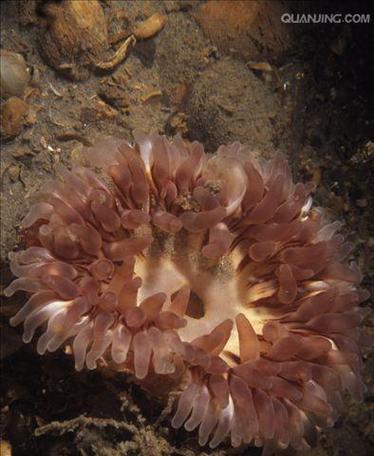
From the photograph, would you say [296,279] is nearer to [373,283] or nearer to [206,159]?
[206,159]

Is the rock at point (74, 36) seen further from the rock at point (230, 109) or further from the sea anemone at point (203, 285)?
the sea anemone at point (203, 285)

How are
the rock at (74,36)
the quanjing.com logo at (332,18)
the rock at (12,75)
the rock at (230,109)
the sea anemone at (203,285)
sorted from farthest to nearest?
the quanjing.com logo at (332,18)
the rock at (230,109)
the rock at (74,36)
the rock at (12,75)
the sea anemone at (203,285)

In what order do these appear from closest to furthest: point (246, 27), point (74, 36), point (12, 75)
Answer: point (12, 75) → point (74, 36) → point (246, 27)

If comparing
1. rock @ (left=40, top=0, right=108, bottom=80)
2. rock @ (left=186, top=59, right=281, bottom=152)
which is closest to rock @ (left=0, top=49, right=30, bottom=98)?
rock @ (left=40, top=0, right=108, bottom=80)

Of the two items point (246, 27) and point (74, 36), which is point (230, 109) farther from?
point (74, 36)

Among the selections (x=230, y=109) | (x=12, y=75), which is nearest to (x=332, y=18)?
(x=230, y=109)

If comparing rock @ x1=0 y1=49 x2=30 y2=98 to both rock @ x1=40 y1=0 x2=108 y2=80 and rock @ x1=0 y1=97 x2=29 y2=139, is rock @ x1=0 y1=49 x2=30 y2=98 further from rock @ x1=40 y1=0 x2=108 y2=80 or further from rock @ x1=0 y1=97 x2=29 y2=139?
rock @ x1=40 y1=0 x2=108 y2=80

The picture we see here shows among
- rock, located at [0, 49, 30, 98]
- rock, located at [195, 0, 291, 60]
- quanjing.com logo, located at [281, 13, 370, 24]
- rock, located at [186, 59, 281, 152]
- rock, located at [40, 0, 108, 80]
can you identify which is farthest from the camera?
quanjing.com logo, located at [281, 13, 370, 24]

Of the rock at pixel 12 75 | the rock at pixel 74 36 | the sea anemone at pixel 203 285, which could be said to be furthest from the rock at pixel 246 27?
the rock at pixel 12 75

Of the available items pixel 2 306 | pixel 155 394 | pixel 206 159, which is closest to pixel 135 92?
pixel 206 159
